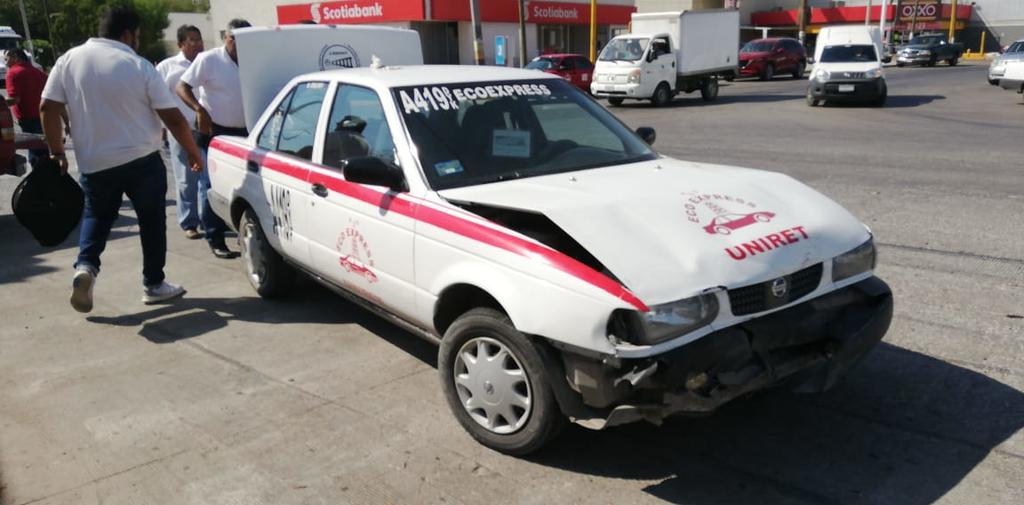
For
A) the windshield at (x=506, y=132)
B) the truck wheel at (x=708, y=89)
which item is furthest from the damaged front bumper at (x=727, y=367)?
the truck wheel at (x=708, y=89)

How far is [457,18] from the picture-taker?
37.8 m

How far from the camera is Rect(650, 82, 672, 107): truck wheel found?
23.0 metres

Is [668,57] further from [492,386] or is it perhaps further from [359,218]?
[492,386]

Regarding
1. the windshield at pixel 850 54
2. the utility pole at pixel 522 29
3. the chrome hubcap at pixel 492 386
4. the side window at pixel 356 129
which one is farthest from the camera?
the utility pole at pixel 522 29

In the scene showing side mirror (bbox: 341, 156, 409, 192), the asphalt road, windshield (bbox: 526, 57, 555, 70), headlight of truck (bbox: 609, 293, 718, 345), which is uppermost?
windshield (bbox: 526, 57, 555, 70)

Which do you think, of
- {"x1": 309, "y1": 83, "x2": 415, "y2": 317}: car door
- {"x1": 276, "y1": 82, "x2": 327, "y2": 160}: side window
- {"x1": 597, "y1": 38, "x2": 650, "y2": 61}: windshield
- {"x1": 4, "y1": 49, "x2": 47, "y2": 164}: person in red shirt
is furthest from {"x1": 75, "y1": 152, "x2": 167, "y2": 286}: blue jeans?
{"x1": 597, "y1": 38, "x2": 650, "y2": 61}: windshield

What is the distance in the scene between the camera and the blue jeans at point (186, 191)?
7.41m

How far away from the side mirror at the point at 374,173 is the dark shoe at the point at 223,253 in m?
3.54

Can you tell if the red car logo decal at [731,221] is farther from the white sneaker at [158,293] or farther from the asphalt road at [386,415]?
the white sneaker at [158,293]

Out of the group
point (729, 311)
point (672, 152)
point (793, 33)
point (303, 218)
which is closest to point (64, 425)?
point (303, 218)

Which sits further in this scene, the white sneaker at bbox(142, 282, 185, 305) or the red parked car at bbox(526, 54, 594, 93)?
the red parked car at bbox(526, 54, 594, 93)

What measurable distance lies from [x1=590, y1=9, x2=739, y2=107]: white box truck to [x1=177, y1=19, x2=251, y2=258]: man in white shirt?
54.1ft

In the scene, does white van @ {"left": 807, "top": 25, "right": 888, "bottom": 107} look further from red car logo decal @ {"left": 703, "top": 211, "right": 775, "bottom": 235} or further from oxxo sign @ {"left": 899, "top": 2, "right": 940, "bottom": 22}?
oxxo sign @ {"left": 899, "top": 2, "right": 940, "bottom": 22}

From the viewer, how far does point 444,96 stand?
14.9 ft
